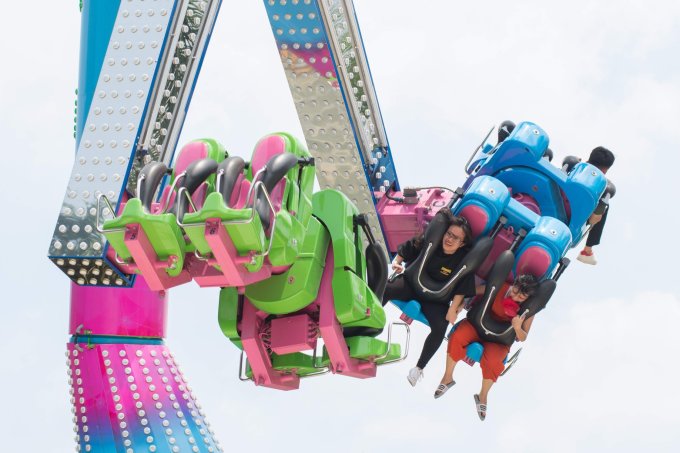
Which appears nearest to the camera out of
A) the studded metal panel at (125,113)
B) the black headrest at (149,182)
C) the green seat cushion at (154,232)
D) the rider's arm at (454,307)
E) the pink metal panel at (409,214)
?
the green seat cushion at (154,232)

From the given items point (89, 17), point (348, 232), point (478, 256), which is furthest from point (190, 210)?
point (89, 17)

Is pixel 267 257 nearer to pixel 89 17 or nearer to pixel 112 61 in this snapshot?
pixel 112 61

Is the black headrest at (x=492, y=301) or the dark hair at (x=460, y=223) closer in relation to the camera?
the black headrest at (x=492, y=301)

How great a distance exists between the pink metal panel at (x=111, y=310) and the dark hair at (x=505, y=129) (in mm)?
2710

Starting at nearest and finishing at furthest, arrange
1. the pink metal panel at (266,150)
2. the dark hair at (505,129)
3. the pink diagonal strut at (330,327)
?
1. the pink metal panel at (266,150)
2. the pink diagonal strut at (330,327)
3. the dark hair at (505,129)

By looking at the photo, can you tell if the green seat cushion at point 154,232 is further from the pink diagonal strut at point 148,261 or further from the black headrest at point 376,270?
the black headrest at point 376,270

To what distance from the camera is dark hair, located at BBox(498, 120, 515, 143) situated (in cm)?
1144

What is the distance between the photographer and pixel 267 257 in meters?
8.90

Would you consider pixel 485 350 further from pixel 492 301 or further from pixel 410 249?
pixel 410 249

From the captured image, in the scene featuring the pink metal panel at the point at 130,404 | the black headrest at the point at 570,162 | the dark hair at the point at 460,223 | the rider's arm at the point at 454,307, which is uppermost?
the black headrest at the point at 570,162

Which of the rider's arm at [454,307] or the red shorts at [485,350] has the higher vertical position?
the rider's arm at [454,307]

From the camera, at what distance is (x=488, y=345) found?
1065 centimetres

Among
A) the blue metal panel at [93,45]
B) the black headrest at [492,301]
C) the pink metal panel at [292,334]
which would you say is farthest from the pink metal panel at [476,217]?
the blue metal panel at [93,45]

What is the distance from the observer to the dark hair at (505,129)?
37.5ft
